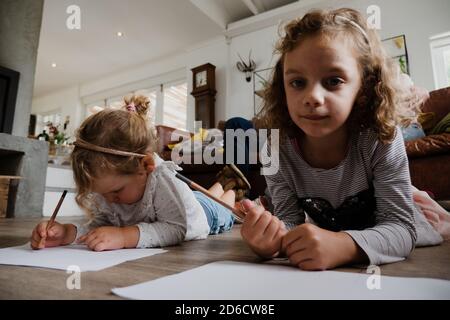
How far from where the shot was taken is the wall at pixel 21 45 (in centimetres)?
223

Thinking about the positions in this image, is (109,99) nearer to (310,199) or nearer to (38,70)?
(38,70)

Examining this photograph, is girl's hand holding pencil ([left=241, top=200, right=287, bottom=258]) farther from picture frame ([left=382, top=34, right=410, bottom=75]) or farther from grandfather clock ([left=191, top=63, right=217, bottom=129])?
grandfather clock ([left=191, top=63, right=217, bottom=129])

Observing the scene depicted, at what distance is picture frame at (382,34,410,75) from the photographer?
110 inches

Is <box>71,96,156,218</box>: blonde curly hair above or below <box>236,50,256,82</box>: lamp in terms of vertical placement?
below

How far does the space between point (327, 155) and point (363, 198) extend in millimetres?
109

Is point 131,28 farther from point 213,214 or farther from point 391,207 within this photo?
point 391,207

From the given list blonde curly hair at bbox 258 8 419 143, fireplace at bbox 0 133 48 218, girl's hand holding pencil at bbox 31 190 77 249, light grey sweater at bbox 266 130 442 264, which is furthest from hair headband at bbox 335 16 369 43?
fireplace at bbox 0 133 48 218

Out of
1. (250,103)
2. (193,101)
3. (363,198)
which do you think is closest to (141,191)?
(363,198)

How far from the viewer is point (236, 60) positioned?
3.82 m

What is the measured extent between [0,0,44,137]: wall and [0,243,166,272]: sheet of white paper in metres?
1.99

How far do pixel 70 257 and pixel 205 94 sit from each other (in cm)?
344

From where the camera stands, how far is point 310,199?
65 centimetres

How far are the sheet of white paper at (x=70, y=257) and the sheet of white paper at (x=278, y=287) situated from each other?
173 millimetres
